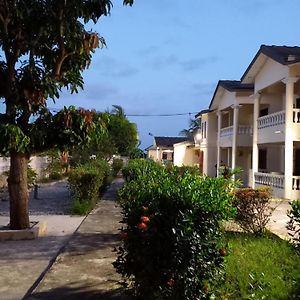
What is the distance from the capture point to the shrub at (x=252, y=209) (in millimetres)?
8211

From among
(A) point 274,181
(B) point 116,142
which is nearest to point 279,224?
(A) point 274,181

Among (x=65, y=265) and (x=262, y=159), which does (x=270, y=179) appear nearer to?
(x=262, y=159)

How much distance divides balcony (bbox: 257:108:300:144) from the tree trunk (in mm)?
12951

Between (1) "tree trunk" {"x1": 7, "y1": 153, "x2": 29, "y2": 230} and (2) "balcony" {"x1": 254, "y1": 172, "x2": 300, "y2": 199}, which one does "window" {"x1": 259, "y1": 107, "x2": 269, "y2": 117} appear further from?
(1) "tree trunk" {"x1": 7, "y1": 153, "x2": 29, "y2": 230}

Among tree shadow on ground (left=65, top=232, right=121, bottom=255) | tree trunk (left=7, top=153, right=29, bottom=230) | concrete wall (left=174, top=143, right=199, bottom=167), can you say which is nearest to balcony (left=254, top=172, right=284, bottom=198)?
tree shadow on ground (left=65, top=232, right=121, bottom=255)

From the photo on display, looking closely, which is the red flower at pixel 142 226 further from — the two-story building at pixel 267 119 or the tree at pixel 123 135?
the tree at pixel 123 135

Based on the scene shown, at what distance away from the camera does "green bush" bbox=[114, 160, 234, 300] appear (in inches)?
145

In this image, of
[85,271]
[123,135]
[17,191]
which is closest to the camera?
[85,271]

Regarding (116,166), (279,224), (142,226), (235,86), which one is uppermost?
(235,86)

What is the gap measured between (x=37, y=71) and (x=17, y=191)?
2.33 metres

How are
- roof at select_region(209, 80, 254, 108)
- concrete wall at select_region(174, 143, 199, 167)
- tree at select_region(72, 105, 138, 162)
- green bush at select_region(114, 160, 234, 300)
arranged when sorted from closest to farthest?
green bush at select_region(114, 160, 234, 300) → roof at select_region(209, 80, 254, 108) → tree at select_region(72, 105, 138, 162) → concrete wall at select_region(174, 143, 199, 167)

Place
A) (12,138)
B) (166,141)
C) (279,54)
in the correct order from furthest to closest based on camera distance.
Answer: (166,141)
(279,54)
(12,138)

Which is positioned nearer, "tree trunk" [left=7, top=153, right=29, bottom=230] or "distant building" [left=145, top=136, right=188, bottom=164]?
"tree trunk" [left=7, top=153, right=29, bottom=230]

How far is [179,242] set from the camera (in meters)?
3.64
